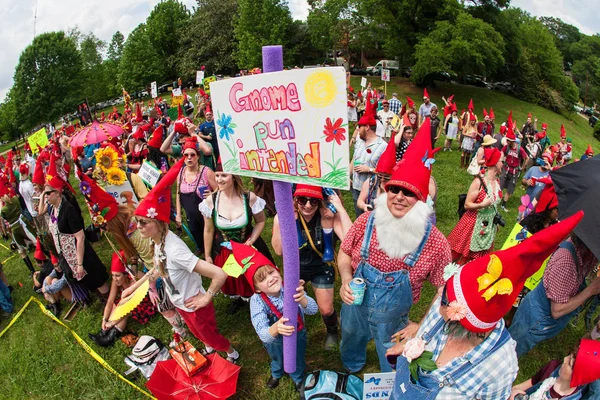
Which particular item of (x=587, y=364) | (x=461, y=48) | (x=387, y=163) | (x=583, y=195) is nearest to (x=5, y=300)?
(x=387, y=163)

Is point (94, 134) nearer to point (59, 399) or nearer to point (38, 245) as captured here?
point (38, 245)

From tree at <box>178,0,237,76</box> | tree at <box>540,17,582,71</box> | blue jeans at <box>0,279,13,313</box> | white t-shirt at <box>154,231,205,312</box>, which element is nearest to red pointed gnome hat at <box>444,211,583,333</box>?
white t-shirt at <box>154,231,205,312</box>

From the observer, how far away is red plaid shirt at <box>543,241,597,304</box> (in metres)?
2.70

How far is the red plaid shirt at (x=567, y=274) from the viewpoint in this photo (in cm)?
270

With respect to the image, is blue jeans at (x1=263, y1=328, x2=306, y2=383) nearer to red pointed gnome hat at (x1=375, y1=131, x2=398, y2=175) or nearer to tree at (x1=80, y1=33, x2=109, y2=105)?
red pointed gnome hat at (x1=375, y1=131, x2=398, y2=175)

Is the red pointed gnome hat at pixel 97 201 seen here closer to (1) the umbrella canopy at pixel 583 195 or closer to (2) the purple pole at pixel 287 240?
(2) the purple pole at pixel 287 240

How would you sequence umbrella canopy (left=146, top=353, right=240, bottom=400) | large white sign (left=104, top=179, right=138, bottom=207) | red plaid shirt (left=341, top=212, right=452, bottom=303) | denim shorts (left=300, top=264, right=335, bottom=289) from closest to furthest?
red plaid shirt (left=341, top=212, right=452, bottom=303), umbrella canopy (left=146, top=353, right=240, bottom=400), denim shorts (left=300, top=264, right=335, bottom=289), large white sign (left=104, top=179, right=138, bottom=207)

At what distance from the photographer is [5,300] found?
210 inches

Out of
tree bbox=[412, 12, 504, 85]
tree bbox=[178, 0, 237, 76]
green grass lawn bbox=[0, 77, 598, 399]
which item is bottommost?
green grass lawn bbox=[0, 77, 598, 399]

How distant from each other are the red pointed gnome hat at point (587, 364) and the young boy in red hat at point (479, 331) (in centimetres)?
49

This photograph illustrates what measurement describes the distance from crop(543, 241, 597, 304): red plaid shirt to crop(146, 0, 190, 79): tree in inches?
1812

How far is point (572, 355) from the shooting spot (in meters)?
2.18

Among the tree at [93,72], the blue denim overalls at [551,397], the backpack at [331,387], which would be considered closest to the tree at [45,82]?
the tree at [93,72]

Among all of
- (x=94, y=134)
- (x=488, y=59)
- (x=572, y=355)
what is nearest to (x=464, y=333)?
(x=572, y=355)
